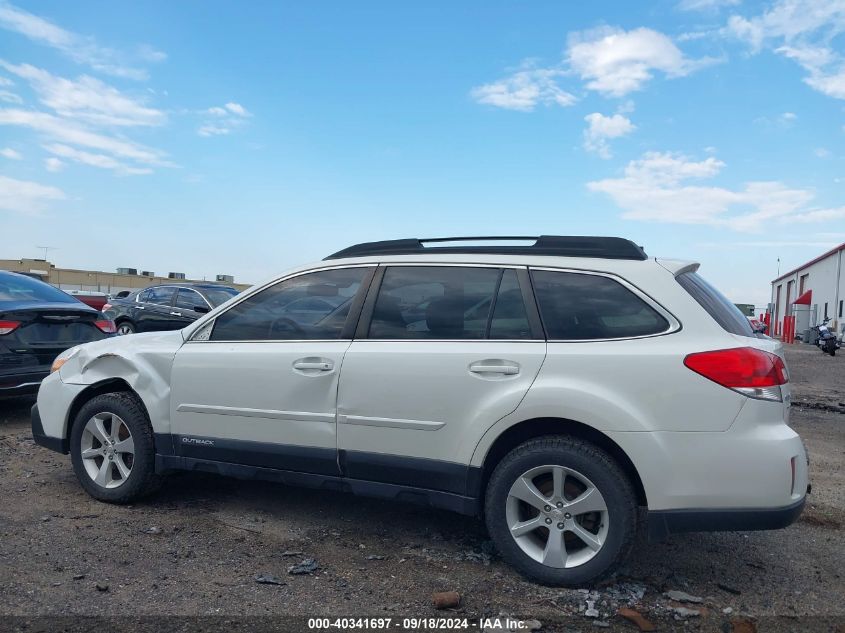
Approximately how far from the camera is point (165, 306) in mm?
17203

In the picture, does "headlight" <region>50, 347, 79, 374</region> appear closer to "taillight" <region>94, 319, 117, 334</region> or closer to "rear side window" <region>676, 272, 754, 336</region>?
"taillight" <region>94, 319, 117, 334</region>

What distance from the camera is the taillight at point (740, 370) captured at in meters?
3.19

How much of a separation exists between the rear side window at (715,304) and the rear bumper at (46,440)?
4.18 meters

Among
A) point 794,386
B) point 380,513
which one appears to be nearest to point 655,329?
point 380,513

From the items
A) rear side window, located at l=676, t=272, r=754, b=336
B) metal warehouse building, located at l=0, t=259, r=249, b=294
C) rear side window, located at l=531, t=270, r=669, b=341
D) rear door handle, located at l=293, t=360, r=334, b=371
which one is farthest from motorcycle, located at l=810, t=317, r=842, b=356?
metal warehouse building, located at l=0, t=259, r=249, b=294

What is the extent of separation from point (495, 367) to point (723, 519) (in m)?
1.27

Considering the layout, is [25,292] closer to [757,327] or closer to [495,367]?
[495,367]

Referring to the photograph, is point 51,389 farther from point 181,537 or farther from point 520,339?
point 520,339

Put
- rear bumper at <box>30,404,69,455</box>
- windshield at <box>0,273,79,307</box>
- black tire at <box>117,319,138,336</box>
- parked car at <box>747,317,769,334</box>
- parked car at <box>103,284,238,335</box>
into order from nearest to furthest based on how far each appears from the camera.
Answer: parked car at <box>747,317,769,334</box>
rear bumper at <box>30,404,69,455</box>
windshield at <box>0,273,79,307</box>
parked car at <box>103,284,238,335</box>
black tire at <box>117,319,138,336</box>

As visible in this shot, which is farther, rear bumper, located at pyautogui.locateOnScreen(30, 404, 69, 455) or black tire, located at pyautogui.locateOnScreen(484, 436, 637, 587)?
rear bumper, located at pyautogui.locateOnScreen(30, 404, 69, 455)

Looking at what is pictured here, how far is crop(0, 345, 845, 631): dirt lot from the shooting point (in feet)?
10.4

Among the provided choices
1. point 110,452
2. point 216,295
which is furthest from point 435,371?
point 216,295

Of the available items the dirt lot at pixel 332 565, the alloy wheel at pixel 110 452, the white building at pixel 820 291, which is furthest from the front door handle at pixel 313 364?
the white building at pixel 820 291

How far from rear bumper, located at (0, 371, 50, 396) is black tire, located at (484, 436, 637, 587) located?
5038 mm
